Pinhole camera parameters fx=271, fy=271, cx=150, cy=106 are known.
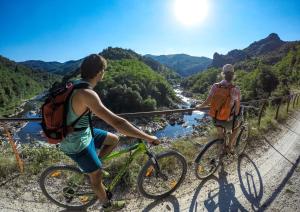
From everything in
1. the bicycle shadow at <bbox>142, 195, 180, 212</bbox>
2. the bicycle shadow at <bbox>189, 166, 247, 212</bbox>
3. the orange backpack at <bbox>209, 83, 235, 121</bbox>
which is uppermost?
the orange backpack at <bbox>209, 83, 235, 121</bbox>

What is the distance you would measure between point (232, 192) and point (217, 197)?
360 millimetres

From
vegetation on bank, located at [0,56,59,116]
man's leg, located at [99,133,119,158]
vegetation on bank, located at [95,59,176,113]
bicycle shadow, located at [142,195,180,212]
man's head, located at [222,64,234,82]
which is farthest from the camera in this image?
vegetation on bank, located at [0,56,59,116]

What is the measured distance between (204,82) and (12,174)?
15568 cm

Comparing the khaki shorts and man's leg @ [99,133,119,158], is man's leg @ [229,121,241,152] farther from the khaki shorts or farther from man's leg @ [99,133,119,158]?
man's leg @ [99,133,119,158]

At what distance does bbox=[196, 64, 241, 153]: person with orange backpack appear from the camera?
4.90 meters

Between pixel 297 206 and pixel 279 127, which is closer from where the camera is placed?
pixel 297 206

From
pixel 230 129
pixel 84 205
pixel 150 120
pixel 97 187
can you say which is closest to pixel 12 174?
pixel 84 205

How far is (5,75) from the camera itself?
468 feet

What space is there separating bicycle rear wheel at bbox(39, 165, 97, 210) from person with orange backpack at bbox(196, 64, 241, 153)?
2627 mm

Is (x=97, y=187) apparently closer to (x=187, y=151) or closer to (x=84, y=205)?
(x=84, y=205)

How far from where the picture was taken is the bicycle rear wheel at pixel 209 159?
5035mm

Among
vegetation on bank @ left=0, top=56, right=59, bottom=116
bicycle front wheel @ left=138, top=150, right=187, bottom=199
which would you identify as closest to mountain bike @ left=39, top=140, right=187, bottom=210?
bicycle front wheel @ left=138, top=150, right=187, bottom=199

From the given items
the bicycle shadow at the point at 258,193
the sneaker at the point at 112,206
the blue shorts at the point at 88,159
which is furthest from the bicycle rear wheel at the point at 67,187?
the bicycle shadow at the point at 258,193

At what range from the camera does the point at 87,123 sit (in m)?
3.33
